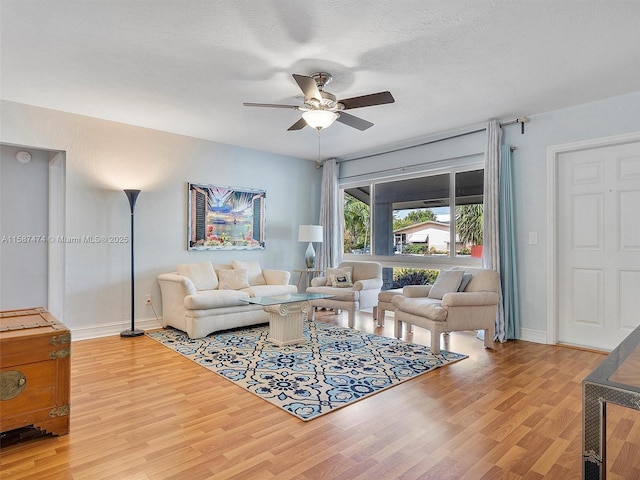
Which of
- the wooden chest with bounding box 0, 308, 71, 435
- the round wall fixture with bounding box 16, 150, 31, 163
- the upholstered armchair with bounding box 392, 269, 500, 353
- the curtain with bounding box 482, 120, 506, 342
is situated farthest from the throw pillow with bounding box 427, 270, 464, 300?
the round wall fixture with bounding box 16, 150, 31, 163

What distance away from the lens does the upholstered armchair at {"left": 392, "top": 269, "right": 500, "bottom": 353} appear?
3.62 meters

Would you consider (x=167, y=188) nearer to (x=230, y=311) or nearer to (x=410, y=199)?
(x=230, y=311)

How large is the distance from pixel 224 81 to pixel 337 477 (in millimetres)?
3104

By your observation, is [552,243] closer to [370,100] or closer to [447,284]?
[447,284]

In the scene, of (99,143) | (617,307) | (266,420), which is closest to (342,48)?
(266,420)

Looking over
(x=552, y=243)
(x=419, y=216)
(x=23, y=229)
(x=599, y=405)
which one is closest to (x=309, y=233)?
(x=419, y=216)

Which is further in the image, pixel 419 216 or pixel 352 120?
pixel 419 216

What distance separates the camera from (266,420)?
2303 millimetres

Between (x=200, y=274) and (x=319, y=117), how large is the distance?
2.72 m

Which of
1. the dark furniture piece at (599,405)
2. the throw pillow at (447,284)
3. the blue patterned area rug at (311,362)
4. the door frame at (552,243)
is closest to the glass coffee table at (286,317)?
the blue patterned area rug at (311,362)

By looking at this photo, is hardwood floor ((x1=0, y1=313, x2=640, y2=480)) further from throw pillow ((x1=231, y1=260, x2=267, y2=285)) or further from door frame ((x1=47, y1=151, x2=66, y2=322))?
throw pillow ((x1=231, y1=260, x2=267, y2=285))

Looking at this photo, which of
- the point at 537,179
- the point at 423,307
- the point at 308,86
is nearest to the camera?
the point at 308,86

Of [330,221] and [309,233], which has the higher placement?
[330,221]

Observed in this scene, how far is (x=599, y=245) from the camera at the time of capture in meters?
3.85
